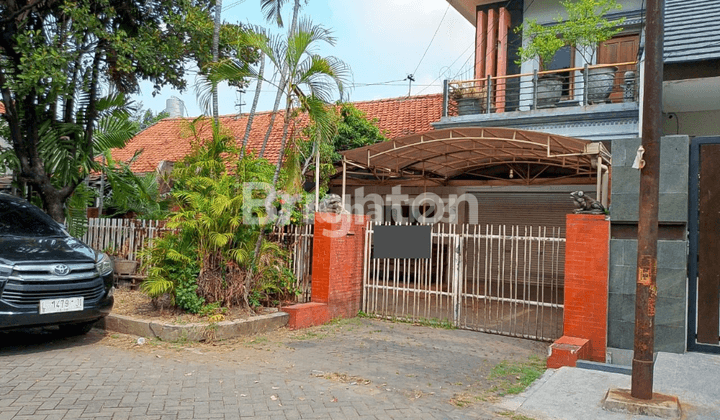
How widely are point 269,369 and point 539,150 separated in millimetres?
5920

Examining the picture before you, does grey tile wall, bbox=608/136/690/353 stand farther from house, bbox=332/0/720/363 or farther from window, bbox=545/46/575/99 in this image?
window, bbox=545/46/575/99

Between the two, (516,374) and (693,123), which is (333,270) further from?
(693,123)

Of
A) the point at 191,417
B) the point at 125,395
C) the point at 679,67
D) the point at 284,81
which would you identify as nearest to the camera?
the point at 191,417

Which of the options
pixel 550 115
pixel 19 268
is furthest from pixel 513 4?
pixel 19 268

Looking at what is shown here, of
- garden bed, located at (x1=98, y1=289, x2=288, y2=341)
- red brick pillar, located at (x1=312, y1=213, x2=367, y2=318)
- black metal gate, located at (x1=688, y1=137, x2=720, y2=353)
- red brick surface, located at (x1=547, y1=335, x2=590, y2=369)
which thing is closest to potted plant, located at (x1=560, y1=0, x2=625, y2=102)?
black metal gate, located at (x1=688, y1=137, x2=720, y2=353)

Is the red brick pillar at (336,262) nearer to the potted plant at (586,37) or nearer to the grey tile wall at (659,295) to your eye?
the grey tile wall at (659,295)

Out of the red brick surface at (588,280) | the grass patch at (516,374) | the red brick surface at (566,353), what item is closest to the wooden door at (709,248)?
the red brick surface at (588,280)

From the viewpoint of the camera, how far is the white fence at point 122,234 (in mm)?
10539

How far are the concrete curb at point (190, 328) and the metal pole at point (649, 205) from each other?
4691 mm

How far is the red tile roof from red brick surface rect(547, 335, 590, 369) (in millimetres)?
8153

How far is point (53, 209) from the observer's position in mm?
9523

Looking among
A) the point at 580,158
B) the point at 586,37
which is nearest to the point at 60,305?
the point at 580,158

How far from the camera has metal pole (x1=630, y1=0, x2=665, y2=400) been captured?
15.6ft

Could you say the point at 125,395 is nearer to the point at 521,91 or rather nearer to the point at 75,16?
the point at 75,16
